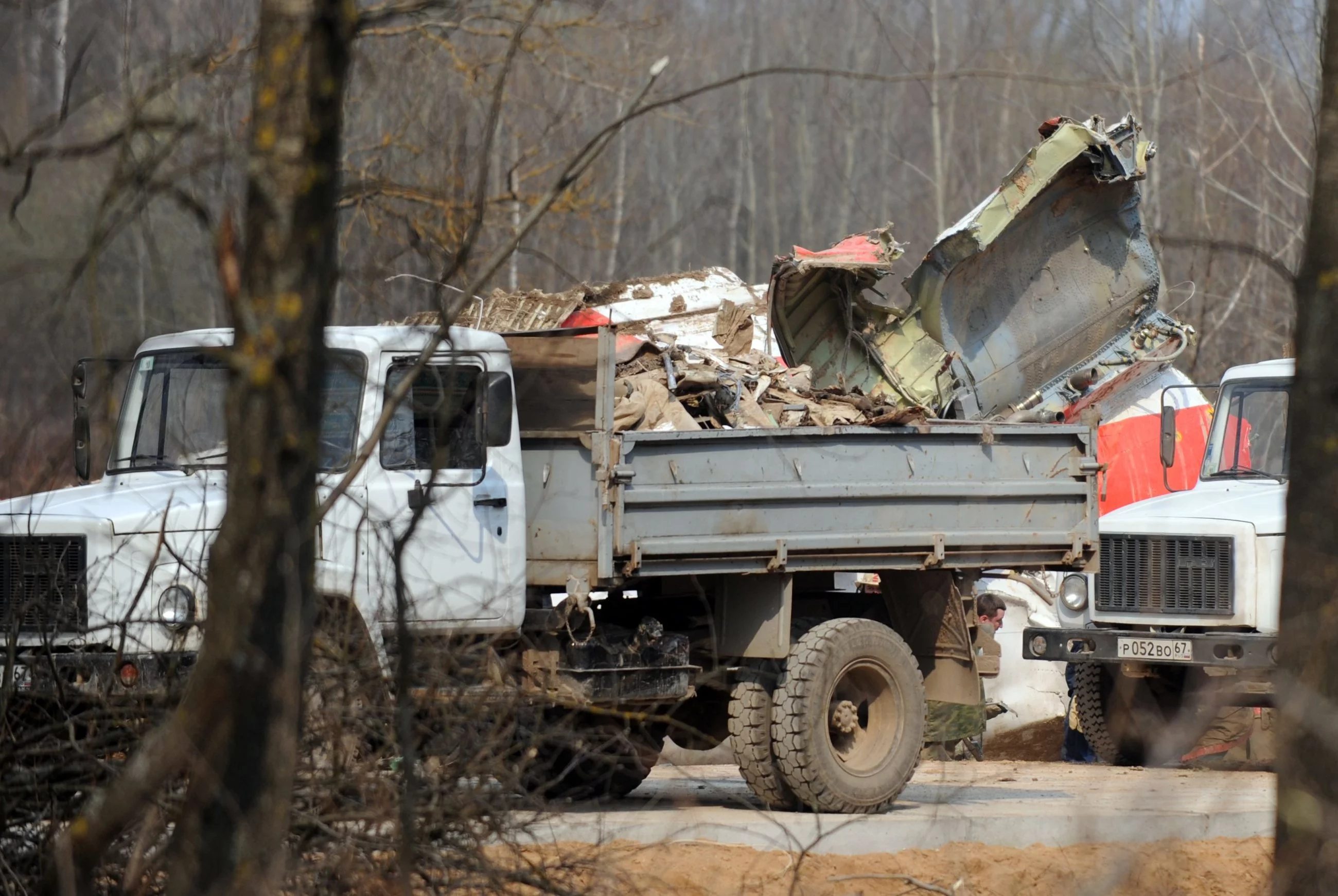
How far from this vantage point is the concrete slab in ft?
20.2

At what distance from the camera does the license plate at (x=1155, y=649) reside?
10031 millimetres

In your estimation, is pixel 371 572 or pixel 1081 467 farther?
pixel 1081 467

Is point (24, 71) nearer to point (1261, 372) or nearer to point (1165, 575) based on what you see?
point (1165, 575)

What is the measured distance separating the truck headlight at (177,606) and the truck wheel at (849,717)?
2884 millimetres

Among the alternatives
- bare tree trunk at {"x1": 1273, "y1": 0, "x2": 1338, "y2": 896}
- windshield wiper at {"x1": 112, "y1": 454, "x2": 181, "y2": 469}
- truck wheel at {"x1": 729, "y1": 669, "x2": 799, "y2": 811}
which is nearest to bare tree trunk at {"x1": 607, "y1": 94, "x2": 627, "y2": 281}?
truck wheel at {"x1": 729, "y1": 669, "x2": 799, "y2": 811}

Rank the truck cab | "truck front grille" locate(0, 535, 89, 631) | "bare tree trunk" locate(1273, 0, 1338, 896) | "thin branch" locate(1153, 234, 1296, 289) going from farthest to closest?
the truck cab
"truck front grille" locate(0, 535, 89, 631)
"bare tree trunk" locate(1273, 0, 1338, 896)
"thin branch" locate(1153, 234, 1296, 289)

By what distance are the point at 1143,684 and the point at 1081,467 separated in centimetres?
289

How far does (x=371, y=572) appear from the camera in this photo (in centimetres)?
716

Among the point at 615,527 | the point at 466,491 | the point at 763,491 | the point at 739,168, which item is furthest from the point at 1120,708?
the point at 739,168

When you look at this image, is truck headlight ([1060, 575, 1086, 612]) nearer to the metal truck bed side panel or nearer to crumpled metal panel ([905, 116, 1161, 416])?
crumpled metal panel ([905, 116, 1161, 416])

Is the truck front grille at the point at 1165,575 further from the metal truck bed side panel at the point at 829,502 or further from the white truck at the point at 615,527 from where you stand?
the white truck at the point at 615,527

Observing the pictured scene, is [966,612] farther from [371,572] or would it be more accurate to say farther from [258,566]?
[258,566]

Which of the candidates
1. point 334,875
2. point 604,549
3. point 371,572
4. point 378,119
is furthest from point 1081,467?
point 378,119

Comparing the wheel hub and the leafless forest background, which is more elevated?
the leafless forest background
